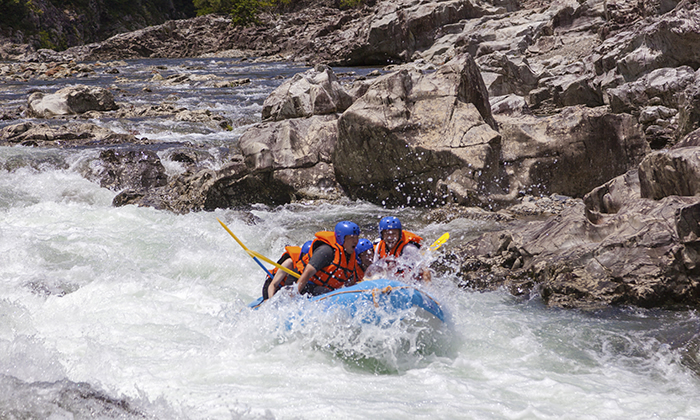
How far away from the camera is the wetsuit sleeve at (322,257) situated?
4699 mm

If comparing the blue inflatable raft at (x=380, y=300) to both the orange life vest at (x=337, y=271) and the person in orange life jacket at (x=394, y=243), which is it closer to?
the orange life vest at (x=337, y=271)

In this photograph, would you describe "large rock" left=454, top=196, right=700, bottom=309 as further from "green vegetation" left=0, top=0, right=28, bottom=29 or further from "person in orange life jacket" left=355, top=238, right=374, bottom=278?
"green vegetation" left=0, top=0, right=28, bottom=29

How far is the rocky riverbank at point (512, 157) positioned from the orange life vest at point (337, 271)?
1.61 metres

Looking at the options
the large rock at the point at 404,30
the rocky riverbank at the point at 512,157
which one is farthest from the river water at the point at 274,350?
the large rock at the point at 404,30

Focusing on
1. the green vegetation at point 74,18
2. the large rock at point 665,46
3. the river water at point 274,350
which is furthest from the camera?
the green vegetation at point 74,18

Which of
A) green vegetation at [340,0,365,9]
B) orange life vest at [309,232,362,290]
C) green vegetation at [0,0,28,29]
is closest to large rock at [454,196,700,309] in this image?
orange life vest at [309,232,362,290]

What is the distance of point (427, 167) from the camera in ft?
Result: 27.1

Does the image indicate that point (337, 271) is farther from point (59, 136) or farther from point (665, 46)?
point (665, 46)

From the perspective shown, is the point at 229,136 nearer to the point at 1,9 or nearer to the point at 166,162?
the point at 166,162

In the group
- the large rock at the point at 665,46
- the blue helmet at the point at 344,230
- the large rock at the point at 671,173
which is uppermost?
the large rock at the point at 665,46

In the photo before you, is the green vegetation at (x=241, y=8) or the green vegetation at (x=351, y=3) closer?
the green vegetation at (x=241, y=8)

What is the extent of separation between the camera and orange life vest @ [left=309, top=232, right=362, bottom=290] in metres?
4.83

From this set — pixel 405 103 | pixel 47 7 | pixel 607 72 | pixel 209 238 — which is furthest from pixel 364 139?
pixel 47 7

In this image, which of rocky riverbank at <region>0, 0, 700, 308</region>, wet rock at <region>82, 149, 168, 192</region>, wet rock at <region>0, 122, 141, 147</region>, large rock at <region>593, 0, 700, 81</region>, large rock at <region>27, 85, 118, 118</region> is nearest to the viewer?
rocky riverbank at <region>0, 0, 700, 308</region>
